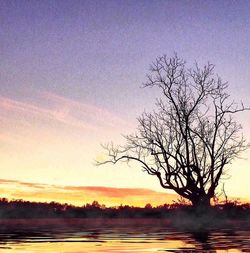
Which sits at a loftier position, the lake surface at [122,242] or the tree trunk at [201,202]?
the tree trunk at [201,202]

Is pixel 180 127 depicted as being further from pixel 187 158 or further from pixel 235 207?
pixel 235 207

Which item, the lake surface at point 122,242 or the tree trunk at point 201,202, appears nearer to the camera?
the lake surface at point 122,242

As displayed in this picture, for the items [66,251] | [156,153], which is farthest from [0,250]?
[156,153]

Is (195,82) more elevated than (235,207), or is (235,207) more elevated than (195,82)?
(195,82)

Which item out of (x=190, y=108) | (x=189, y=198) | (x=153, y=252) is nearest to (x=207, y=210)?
(x=189, y=198)

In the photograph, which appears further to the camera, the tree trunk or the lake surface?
the tree trunk

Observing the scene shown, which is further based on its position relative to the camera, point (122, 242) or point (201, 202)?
point (201, 202)

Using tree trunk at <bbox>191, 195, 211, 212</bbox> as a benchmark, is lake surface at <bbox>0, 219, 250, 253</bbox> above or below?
below

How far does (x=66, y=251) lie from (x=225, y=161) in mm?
19503

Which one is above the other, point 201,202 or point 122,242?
point 201,202

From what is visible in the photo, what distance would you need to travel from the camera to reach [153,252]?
8.70 meters

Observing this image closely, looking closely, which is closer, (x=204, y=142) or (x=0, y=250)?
(x=0, y=250)

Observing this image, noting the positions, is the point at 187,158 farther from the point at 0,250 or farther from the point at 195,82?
the point at 0,250

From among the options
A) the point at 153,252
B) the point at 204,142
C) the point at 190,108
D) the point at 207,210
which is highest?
the point at 190,108
